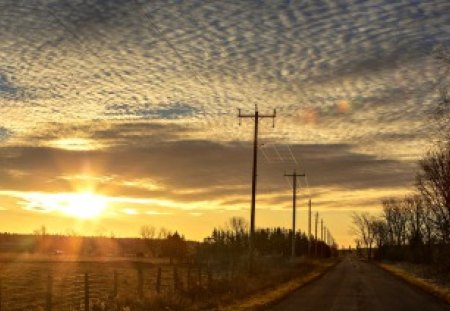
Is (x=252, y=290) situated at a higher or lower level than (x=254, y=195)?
lower

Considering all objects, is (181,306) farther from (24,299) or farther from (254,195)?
(254,195)

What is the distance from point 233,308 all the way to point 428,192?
3685 cm

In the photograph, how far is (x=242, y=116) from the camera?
46.9 m

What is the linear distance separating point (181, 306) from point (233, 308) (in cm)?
204

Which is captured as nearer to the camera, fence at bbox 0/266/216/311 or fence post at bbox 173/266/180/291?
fence at bbox 0/266/216/311

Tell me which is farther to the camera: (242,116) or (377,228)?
(377,228)

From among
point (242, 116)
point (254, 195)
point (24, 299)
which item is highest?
point (242, 116)

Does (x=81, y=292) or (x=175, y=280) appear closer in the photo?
(x=175, y=280)

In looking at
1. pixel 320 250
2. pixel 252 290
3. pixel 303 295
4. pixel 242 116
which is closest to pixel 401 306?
pixel 303 295

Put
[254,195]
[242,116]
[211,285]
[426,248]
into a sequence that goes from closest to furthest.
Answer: [211,285] → [254,195] → [242,116] → [426,248]

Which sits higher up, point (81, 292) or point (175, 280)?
point (175, 280)

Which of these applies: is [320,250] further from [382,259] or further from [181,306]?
[181,306]

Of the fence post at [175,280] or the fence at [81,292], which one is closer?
the fence at [81,292]

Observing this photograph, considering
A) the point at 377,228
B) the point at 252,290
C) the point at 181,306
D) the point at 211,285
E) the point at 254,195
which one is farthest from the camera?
the point at 377,228
